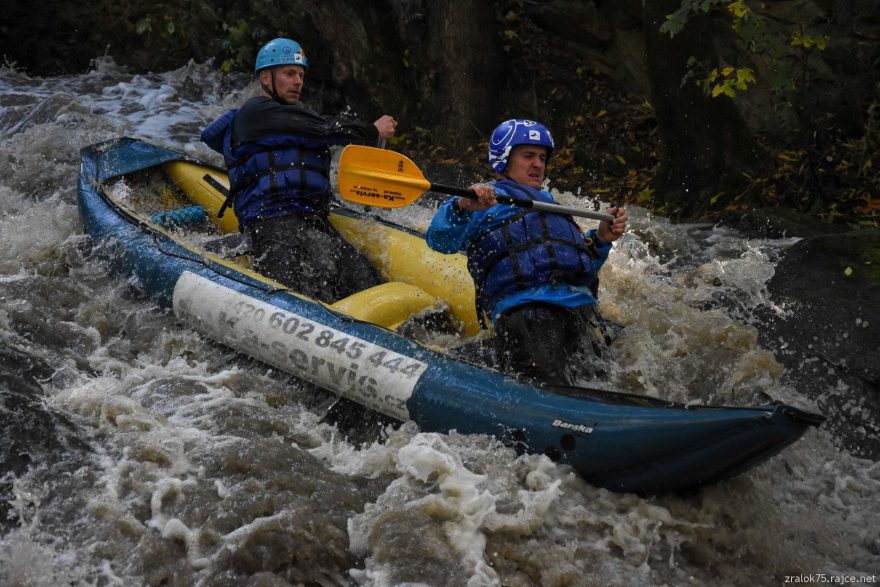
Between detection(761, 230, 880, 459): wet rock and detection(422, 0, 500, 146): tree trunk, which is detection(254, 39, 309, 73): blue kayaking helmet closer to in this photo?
detection(422, 0, 500, 146): tree trunk

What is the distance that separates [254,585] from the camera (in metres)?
3.10

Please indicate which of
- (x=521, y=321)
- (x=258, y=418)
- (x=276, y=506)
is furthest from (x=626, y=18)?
(x=276, y=506)

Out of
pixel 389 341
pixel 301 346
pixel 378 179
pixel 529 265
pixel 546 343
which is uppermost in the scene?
pixel 378 179

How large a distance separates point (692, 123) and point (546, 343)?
10.5 ft

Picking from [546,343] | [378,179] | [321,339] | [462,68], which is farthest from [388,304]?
[462,68]

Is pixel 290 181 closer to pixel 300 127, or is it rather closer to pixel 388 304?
pixel 300 127

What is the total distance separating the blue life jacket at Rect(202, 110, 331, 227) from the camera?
17.6 feet

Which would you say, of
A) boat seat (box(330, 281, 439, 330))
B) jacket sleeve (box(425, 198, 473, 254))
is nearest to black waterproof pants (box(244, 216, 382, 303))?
boat seat (box(330, 281, 439, 330))

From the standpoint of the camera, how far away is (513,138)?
416cm

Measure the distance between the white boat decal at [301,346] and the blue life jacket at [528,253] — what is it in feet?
1.71

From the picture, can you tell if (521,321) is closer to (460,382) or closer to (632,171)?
(460,382)

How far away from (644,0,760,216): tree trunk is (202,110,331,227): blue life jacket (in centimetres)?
256

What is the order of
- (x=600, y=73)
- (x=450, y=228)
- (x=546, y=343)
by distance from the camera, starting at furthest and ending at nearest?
(x=600, y=73)
(x=450, y=228)
(x=546, y=343)

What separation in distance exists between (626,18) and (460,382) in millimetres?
4697
